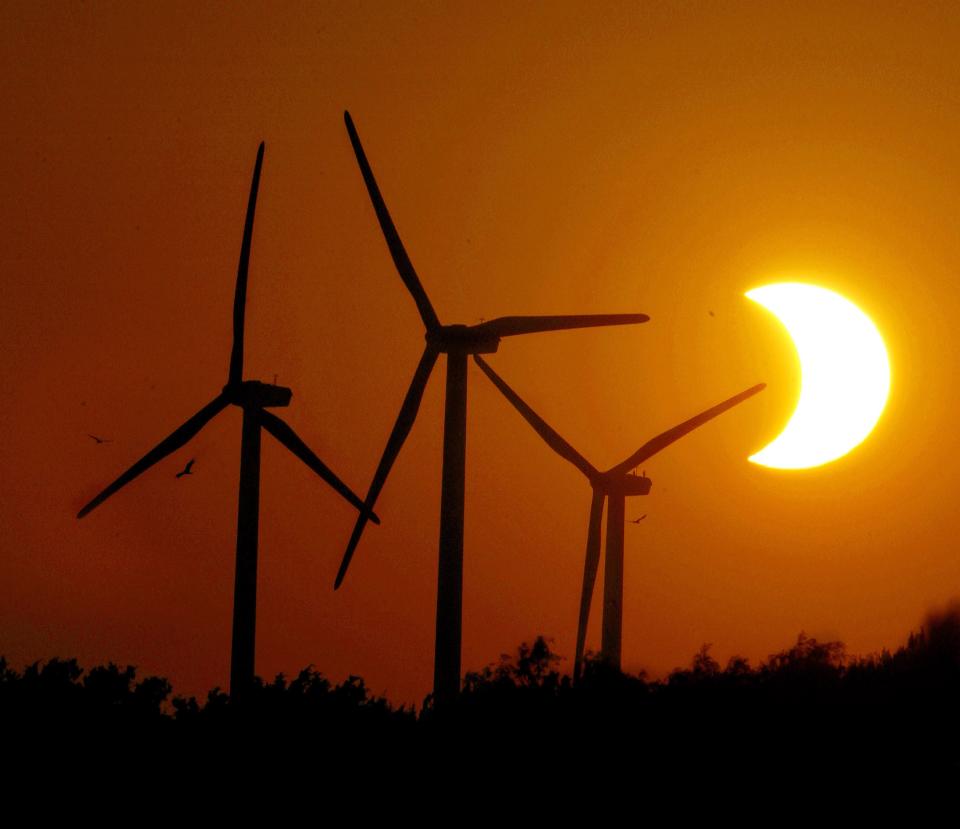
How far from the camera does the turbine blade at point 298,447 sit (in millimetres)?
85312

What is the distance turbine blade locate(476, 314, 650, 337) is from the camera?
8569 centimetres

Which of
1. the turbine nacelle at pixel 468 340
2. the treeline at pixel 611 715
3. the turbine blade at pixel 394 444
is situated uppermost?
the turbine nacelle at pixel 468 340

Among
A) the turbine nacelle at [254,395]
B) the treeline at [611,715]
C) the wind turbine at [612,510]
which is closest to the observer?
the treeline at [611,715]

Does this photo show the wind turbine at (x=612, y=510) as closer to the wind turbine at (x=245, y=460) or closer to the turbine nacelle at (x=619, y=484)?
the turbine nacelle at (x=619, y=484)

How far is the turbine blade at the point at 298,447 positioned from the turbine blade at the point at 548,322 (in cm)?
780

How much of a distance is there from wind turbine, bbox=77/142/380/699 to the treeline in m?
2.35

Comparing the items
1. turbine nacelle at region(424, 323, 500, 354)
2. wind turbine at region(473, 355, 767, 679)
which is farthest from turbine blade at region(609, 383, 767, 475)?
turbine nacelle at region(424, 323, 500, 354)

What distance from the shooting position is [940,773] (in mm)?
68875

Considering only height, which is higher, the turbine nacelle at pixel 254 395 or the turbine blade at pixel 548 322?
the turbine blade at pixel 548 322

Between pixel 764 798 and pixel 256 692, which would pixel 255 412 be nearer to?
pixel 256 692

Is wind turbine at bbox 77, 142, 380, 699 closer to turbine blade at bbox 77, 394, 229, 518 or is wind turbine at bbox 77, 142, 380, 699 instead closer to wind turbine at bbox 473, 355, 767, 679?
turbine blade at bbox 77, 394, 229, 518

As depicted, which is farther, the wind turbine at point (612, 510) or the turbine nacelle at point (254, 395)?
the wind turbine at point (612, 510)

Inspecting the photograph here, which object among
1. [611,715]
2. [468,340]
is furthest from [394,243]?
[611,715]

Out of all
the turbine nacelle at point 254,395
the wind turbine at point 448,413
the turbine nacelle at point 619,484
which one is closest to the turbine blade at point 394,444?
the wind turbine at point 448,413
